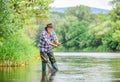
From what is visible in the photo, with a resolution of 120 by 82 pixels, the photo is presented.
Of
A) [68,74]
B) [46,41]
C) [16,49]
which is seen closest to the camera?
[68,74]

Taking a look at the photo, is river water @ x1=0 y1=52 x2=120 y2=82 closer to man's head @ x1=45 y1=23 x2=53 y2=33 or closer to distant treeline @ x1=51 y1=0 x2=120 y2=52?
man's head @ x1=45 y1=23 x2=53 y2=33

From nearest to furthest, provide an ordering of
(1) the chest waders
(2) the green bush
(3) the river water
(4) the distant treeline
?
1. (3) the river water
2. (1) the chest waders
3. (2) the green bush
4. (4) the distant treeline

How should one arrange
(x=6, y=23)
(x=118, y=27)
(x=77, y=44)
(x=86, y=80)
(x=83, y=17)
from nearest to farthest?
(x=86, y=80) < (x=6, y=23) < (x=118, y=27) < (x=77, y=44) < (x=83, y=17)

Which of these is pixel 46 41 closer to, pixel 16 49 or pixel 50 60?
pixel 50 60

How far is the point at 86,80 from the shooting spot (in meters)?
15.9

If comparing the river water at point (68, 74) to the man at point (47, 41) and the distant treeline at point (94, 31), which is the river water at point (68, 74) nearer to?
the man at point (47, 41)

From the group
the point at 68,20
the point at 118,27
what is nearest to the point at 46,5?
the point at 118,27

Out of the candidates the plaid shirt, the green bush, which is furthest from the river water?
the green bush

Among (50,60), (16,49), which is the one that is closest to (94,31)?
(16,49)

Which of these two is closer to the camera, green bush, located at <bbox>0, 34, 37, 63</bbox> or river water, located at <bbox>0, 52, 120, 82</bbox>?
river water, located at <bbox>0, 52, 120, 82</bbox>

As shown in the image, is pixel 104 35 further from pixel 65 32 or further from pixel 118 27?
pixel 65 32

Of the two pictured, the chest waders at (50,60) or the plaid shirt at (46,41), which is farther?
the chest waders at (50,60)

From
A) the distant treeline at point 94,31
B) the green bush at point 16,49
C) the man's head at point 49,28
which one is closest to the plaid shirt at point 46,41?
the man's head at point 49,28

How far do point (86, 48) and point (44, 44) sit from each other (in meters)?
94.8
